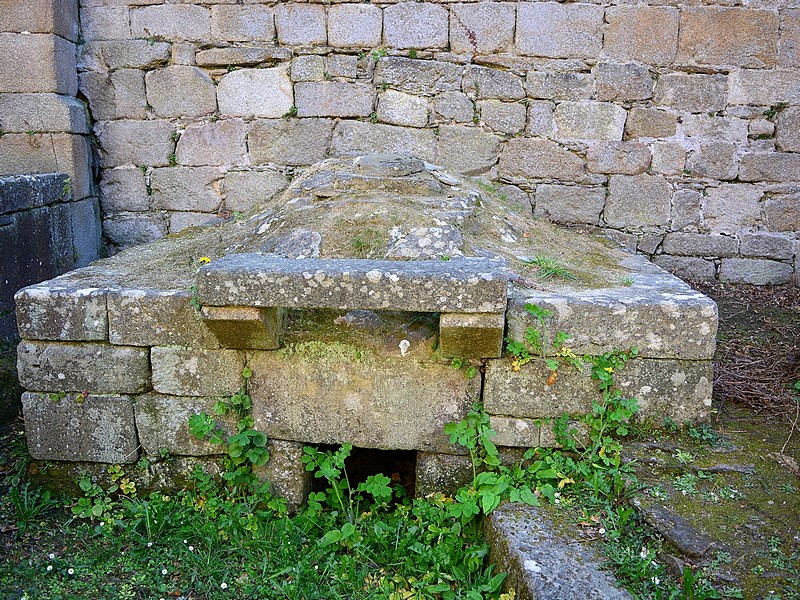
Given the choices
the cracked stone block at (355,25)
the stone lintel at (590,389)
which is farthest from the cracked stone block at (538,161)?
the stone lintel at (590,389)

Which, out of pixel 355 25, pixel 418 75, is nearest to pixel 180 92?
pixel 355 25

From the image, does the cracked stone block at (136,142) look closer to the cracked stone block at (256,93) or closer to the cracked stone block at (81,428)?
the cracked stone block at (256,93)

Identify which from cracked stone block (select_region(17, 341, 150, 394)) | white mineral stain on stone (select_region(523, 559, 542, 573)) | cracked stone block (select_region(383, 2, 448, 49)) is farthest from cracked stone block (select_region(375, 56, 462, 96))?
white mineral stain on stone (select_region(523, 559, 542, 573))

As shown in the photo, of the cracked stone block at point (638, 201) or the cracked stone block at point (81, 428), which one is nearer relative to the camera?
the cracked stone block at point (81, 428)

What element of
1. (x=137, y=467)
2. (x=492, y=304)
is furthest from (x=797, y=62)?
(x=137, y=467)

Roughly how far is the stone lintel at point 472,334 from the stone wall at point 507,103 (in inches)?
95.9

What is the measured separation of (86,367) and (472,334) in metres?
1.81

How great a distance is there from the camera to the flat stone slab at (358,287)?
2660 mm

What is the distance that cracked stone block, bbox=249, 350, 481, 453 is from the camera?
9.98ft

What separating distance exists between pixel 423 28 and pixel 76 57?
2.61 metres

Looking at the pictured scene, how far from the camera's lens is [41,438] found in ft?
10.5

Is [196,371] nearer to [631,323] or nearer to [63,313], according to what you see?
[63,313]

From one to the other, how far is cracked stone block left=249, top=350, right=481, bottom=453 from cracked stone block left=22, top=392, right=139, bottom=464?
2.11 feet

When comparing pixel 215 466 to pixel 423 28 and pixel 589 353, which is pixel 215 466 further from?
pixel 423 28
